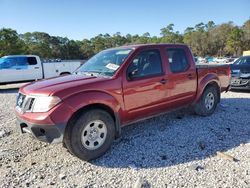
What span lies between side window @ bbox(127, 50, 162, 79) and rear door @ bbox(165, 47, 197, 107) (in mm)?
286

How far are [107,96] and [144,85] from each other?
840mm

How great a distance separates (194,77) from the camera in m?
5.59

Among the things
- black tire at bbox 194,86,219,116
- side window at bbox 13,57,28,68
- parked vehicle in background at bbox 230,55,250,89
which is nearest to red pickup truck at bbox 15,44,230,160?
black tire at bbox 194,86,219,116

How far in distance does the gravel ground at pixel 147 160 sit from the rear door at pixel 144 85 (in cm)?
61

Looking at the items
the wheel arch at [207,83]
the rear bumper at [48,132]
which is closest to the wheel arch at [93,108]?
the rear bumper at [48,132]

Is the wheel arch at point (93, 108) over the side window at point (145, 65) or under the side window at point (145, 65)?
under

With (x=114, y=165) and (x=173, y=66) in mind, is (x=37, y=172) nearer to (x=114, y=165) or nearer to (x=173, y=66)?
(x=114, y=165)

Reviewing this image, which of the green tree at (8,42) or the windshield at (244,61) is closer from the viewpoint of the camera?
the windshield at (244,61)

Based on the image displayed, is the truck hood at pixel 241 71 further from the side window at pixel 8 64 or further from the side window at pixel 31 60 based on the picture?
the side window at pixel 8 64

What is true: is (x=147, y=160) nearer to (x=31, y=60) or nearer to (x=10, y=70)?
(x=10, y=70)

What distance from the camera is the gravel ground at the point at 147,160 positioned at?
10.7 ft

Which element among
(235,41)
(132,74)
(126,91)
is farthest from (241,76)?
(235,41)

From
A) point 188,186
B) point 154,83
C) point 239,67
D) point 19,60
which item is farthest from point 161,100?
point 19,60

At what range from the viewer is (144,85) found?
175 inches
